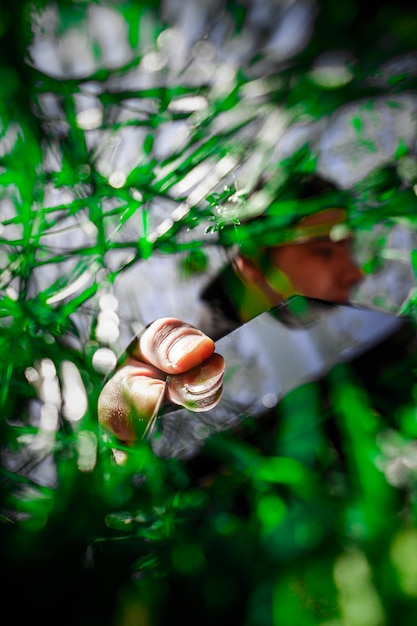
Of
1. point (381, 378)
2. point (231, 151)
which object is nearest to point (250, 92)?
point (231, 151)

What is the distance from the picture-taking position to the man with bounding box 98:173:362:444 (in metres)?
0.16

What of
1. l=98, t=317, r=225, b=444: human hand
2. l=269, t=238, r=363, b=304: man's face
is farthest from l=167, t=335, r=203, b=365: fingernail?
l=269, t=238, r=363, b=304: man's face

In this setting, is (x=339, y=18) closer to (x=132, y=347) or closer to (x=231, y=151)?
(x=231, y=151)

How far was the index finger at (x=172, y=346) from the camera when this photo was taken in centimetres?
20

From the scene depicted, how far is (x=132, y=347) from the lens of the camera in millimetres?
289

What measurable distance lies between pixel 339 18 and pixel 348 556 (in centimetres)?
21

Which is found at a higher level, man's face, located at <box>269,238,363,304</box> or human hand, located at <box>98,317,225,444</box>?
man's face, located at <box>269,238,363,304</box>

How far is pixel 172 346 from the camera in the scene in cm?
22

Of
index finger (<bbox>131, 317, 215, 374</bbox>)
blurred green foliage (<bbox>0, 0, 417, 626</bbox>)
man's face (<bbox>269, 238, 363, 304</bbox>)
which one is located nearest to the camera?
blurred green foliage (<bbox>0, 0, 417, 626</bbox>)

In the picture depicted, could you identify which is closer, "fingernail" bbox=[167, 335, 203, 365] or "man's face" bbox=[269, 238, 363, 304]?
"fingernail" bbox=[167, 335, 203, 365]

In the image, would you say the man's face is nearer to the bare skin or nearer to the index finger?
the bare skin

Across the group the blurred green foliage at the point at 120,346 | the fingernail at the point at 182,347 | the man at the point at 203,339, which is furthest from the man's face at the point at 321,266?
the fingernail at the point at 182,347

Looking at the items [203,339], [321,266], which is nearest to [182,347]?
[203,339]

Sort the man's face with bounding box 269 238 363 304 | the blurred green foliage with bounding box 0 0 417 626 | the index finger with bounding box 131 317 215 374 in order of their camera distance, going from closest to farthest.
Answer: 1. the blurred green foliage with bounding box 0 0 417 626
2. the index finger with bounding box 131 317 215 374
3. the man's face with bounding box 269 238 363 304
